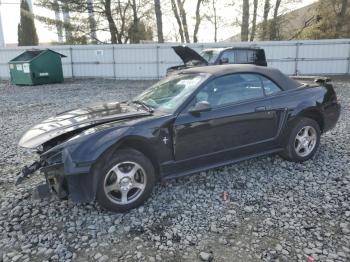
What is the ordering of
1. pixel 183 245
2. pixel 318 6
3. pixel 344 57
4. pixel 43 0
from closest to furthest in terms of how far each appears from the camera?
pixel 183 245 → pixel 344 57 → pixel 43 0 → pixel 318 6

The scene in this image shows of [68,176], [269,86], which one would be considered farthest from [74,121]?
[269,86]

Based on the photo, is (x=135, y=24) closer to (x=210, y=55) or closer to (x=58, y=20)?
(x=58, y=20)

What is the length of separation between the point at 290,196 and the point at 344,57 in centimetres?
1572

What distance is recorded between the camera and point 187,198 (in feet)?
11.7

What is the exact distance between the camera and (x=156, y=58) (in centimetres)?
1722

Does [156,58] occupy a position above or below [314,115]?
above

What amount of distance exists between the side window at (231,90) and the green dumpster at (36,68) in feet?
45.1

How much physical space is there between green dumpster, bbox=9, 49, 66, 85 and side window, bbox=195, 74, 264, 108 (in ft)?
45.1

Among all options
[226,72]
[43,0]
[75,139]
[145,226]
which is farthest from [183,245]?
[43,0]

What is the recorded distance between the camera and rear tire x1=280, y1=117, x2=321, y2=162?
4.34 metres

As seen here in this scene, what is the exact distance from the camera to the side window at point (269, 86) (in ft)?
13.7

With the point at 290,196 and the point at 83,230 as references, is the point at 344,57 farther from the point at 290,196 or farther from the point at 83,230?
the point at 83,230

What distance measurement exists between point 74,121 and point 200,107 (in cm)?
145

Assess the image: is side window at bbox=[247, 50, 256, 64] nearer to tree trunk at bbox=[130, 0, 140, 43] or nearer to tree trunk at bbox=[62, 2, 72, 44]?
tree trunk at bbox=[130, 0, 140, 43]
